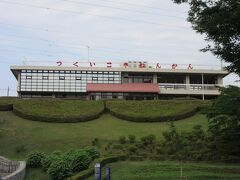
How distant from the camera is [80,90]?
172ft

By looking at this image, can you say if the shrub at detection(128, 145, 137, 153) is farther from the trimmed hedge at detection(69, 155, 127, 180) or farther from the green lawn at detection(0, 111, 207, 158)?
the green lawn at detection(0, 111, 207, 158)

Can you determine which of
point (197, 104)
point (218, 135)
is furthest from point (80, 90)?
point (218, 135)

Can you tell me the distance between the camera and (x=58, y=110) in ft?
113

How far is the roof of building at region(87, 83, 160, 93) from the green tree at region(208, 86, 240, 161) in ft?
89.8

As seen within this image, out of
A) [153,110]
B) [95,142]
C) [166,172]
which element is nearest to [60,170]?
Result: [166,172]

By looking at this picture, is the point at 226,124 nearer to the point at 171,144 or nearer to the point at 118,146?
the point at 171,144

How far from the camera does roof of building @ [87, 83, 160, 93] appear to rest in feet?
169

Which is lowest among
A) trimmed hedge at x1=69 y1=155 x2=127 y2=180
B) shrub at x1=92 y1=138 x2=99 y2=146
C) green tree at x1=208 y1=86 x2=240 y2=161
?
trimmed hedge at x1=69 y1=155 x2=127 y2=180

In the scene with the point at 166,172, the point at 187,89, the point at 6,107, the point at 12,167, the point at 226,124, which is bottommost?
the point at 12,167

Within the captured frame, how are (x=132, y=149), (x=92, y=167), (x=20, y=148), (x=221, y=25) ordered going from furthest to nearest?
(x=20, y=148)
(x=132, y=149)
(x=92, y=167)
(x=221, y=25)

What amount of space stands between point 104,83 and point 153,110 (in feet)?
61.3

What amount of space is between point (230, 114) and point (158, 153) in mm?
3976

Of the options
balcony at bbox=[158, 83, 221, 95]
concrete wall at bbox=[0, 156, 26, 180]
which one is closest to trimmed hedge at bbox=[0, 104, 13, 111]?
concrete wall at bbox=[0, 156, 26, 180]

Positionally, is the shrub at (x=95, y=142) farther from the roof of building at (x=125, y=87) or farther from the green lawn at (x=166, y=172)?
the roof of building at (x=125, y=87)
